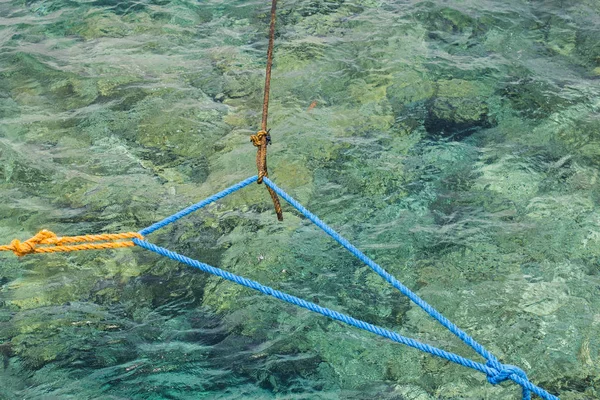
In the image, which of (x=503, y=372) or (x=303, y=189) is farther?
(x=303, y=189)

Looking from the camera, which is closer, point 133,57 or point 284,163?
point 284,163

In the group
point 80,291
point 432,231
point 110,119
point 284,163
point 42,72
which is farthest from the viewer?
point 42,72

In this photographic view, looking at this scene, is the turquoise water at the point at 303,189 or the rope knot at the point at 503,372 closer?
the rope knot at the point at 503,372

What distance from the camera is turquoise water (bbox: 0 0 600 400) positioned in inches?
131

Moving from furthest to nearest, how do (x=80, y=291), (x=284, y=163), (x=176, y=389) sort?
(x=284, y=163) → (x=80, y=291) → (x=176, y=389)

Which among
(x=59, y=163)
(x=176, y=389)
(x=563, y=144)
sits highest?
(x=563, y=144)

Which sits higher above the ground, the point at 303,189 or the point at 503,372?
the point at 503,372

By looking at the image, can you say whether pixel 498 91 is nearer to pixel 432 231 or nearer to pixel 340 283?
pixel 432 231

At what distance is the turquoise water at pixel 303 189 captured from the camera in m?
3.34

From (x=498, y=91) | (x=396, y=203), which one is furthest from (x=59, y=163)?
(x=498, y=91)

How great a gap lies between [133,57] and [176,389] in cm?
371

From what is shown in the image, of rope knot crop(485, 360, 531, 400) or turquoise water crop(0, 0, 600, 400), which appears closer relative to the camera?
rope knot crop(485, 360, 531, 400)

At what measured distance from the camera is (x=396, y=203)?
4336 mm

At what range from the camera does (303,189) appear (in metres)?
4.48
